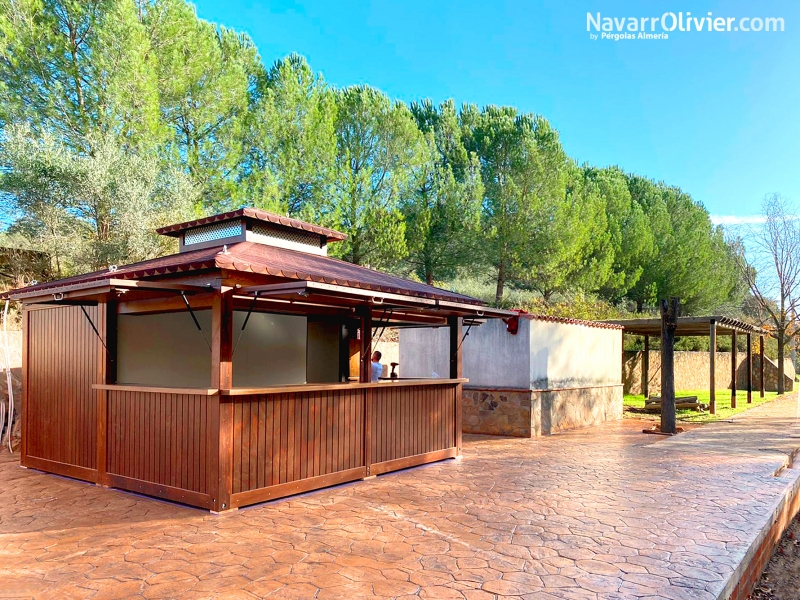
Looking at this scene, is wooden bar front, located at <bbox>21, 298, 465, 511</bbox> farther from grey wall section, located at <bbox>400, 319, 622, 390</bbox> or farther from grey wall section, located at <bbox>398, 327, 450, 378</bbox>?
grey wall section, located at <bbox>398, 327, 450, 378</bbox>

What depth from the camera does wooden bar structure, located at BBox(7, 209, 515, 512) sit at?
6.21 meters

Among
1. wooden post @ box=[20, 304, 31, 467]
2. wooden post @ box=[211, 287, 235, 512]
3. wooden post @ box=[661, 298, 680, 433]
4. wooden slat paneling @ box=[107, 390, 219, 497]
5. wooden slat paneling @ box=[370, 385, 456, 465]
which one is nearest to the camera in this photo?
wooden post @ box=[211, 287, 235, 512]

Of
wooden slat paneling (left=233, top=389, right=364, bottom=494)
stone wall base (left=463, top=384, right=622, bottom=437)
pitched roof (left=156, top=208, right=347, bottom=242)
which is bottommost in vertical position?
stone wall base (left=463, top=384, right=622, bottom=437)

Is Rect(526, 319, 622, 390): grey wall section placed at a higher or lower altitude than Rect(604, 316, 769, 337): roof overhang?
lower

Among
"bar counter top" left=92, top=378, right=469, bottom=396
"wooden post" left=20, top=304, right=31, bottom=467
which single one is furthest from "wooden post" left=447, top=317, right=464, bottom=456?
"wooden post" left=20, top=304, right=31, bottom=467

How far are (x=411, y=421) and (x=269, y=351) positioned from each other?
2668 mm

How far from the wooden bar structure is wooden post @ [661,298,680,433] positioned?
4686mm

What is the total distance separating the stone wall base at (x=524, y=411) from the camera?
1200 cm

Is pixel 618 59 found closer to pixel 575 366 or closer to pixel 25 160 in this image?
pixel 575 366

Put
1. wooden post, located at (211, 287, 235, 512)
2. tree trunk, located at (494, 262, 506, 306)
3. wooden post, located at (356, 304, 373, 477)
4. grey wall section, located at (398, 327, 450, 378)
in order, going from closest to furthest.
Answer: wooden post, located at (211, 287, 235, 512) → wooden post, located at (356, 304, 373, 477) → grey wall section, located at (398, 327, 450, 378) → tree trunk, located at (494, 262, 506, 306)

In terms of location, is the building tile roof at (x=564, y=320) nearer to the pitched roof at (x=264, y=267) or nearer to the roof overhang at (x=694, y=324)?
the roof overhang at (x=694, y=324)

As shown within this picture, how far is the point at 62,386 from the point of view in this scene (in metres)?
8.07

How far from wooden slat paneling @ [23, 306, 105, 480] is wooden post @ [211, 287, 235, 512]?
220 cm

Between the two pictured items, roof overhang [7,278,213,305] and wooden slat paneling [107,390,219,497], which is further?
wooden slat paneling [107,390,219,497]
